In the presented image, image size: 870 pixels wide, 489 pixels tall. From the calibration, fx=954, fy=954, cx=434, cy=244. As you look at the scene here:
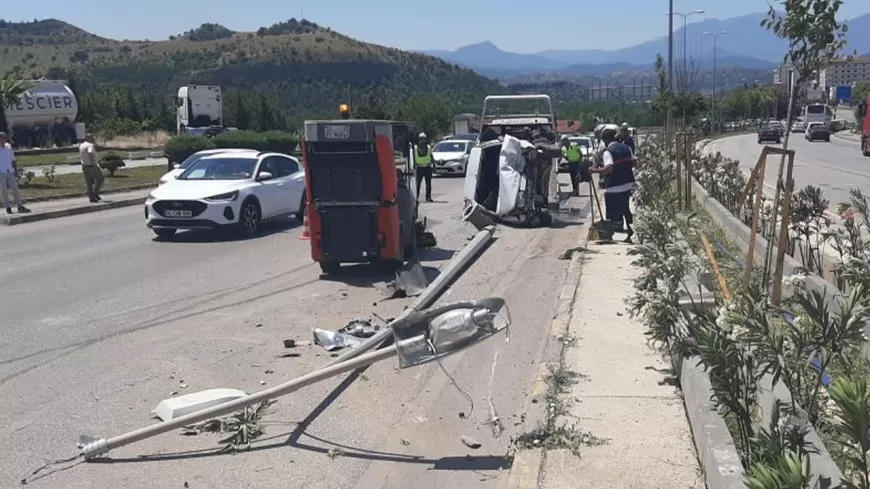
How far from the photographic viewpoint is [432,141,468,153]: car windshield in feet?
121

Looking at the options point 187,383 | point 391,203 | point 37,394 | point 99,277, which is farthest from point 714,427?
point 99,277

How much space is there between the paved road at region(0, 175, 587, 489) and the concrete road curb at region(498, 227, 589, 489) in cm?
14

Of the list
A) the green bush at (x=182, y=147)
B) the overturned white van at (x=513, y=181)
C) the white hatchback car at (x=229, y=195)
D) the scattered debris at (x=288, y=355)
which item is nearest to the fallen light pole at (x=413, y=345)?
the scattered debris at (x=288, y=355)

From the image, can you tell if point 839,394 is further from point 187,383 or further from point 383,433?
point 187,383

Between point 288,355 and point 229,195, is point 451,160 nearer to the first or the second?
point 229,195

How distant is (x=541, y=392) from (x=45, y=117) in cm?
5035

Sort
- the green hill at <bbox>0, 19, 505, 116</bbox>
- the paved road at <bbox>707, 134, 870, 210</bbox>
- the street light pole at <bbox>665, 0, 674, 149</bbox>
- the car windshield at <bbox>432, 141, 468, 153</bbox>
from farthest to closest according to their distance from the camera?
the green hill at <bbox>0, 19, 505, 116</bbox>
the car windshield at <bbox>432, 141, 468, 153</bbox>
the street light pole at <bbox>665, 0, 674, 149</bbox>
the paved road at <bbox>707, 134, 870, 210</bbox>

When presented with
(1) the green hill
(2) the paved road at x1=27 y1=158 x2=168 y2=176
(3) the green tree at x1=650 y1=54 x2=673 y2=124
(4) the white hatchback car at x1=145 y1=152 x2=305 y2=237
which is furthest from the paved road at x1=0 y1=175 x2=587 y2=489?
(1) the green hill

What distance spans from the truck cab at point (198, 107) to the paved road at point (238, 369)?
4091 cm

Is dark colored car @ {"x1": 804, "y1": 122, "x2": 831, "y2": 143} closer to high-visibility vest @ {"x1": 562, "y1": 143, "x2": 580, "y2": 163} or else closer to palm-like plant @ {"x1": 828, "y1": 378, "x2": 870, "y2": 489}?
high-visibility vest @ {"x1": 562, "y1": 143, "x2": 580, "y2": 163}

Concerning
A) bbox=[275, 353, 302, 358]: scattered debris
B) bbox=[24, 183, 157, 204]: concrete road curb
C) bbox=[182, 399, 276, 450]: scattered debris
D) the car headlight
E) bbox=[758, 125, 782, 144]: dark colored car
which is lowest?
bbox=[758, 125, 782, 144]: dark colored car

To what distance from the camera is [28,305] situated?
34.7ft

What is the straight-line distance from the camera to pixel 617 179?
14.2m

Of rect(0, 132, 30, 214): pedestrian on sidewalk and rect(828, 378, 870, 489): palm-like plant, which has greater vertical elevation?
rect(828, 378, 870, 489): palm-like plant
